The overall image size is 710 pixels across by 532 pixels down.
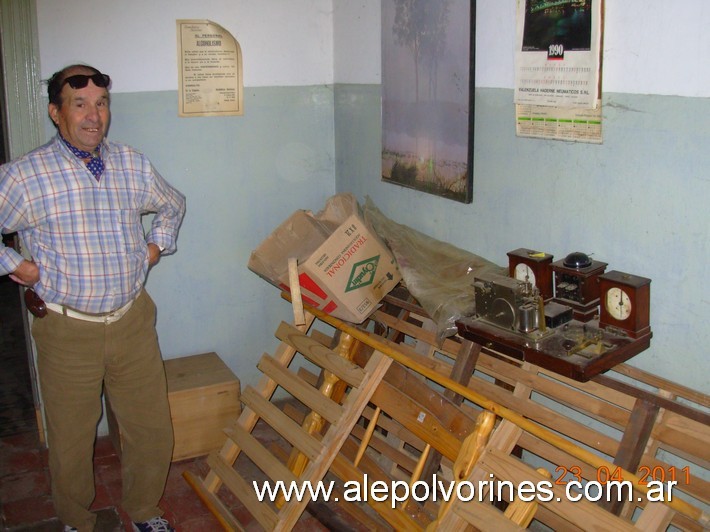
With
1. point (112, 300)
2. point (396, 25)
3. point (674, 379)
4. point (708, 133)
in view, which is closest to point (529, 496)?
point (674, 379)

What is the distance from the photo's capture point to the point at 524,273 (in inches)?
103

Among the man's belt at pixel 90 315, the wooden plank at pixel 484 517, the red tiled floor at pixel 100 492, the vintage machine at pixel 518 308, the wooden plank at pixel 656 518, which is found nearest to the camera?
the wooden plank at pixel 656 518

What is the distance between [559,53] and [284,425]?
1.73m

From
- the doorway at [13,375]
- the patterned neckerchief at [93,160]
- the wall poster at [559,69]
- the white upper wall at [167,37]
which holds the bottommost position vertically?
the doorway at [13,375]

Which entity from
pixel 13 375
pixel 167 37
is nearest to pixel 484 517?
pixel 167 37

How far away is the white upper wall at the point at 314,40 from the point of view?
7.25 ft

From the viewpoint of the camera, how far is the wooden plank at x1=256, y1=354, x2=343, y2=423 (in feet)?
9.36

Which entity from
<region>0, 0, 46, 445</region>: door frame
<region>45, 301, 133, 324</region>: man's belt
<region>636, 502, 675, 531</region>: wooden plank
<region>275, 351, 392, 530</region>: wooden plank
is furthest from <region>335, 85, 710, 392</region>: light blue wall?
<region>0, 0, 46, 445</region>: door frame

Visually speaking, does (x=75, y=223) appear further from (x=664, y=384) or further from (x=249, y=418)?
(x=664, y=384)

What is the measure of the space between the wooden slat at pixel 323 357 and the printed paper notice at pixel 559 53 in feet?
3.82

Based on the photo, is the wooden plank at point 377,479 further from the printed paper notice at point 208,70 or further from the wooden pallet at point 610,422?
the printed paper notice at point 208,70

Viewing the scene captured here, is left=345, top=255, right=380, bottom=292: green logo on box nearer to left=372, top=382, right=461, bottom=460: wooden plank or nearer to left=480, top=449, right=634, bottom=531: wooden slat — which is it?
left=372, top=382, right=461, bottom=460: wooden plank

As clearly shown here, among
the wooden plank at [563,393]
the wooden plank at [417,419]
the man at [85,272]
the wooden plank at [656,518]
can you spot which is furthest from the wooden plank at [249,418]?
the wooden plank at [656,518]

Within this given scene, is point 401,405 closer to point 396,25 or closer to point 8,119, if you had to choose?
point 396,25
